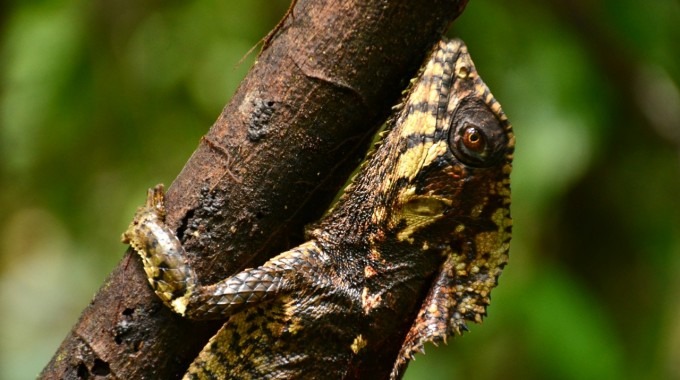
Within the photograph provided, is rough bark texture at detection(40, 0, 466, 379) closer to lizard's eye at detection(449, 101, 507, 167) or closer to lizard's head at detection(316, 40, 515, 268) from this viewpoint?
lizard's head at detection(316, 40, 515, 268)

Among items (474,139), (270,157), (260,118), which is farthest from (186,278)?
(474,139)

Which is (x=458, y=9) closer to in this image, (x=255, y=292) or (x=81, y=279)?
(x=255, y=292)

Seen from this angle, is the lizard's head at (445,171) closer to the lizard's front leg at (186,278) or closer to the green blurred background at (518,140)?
the lizard's front leg at (186,278)

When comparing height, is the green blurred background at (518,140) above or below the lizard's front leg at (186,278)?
above

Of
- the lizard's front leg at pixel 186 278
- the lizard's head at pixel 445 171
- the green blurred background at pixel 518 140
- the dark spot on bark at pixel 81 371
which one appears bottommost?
the dark spot on bark at pixel 81 371

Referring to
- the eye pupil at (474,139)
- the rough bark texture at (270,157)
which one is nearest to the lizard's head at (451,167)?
the eye pupil at (474,139)

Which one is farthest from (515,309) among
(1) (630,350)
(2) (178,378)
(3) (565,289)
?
(2) (178,378)

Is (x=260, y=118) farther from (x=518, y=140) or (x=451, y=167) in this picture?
(x=518, y=140)
